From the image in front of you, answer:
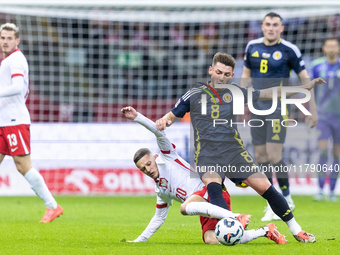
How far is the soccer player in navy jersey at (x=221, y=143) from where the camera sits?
21.3 ft

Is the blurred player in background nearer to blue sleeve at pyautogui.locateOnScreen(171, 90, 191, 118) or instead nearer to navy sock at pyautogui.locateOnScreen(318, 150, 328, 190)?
navy sock at pyautogui.locateOnScreen(318, 150, 328, 190)

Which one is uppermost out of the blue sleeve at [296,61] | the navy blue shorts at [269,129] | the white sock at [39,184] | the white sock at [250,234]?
the blue sleeve at [296,61]

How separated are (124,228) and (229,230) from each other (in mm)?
2414

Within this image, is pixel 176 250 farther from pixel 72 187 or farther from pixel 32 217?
Result: pixel 72 187

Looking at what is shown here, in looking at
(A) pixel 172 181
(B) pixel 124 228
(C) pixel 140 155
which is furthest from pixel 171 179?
(B) pixel 124 228

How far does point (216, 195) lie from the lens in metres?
6.38

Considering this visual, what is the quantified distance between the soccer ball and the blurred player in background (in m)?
6.45

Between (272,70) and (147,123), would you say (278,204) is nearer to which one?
(147,123)

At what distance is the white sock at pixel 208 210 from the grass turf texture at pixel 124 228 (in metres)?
0.28

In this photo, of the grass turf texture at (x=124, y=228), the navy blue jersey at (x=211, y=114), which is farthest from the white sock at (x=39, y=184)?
the navy blue jersey at (x=211, y=114)

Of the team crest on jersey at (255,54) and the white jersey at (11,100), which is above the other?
the team crest on jersey at (255,54)

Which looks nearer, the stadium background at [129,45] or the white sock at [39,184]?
the white sock at [39,184]

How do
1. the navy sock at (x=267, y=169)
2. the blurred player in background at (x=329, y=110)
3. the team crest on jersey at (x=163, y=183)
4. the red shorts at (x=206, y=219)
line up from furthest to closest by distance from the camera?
the blurred player in background at (x=329, y=110)
the navy sock at (x=267, y=169)
the team crest on jersey at (x=163, y=183)
the red shorts at (x=206, y=219)

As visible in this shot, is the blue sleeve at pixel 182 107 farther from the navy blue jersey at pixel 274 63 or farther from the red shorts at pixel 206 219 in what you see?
the navy blue jersey at pixel 274 63
